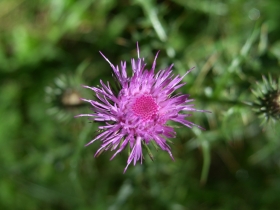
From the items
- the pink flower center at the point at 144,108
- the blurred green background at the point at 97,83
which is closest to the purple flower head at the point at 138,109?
the pink flower center at the point at 144,108

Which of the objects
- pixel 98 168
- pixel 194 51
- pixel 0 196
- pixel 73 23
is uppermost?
pixel 73 23

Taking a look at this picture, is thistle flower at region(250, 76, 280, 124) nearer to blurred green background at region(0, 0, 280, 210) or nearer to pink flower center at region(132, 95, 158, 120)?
pink flower center at region(132, 95, 158, 120)

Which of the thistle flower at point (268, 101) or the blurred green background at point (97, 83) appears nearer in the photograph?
the thistle flower at point (268, 101)

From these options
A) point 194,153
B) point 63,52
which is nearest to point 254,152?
point 194,153

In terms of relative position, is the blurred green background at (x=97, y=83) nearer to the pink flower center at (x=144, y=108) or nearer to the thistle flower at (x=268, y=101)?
the thistle flower at (x=268, y=101)

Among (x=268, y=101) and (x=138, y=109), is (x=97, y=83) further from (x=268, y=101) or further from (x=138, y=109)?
(x=268, y=101)

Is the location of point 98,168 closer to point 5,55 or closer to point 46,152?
point 46,152

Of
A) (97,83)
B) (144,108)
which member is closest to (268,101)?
(144,108)
